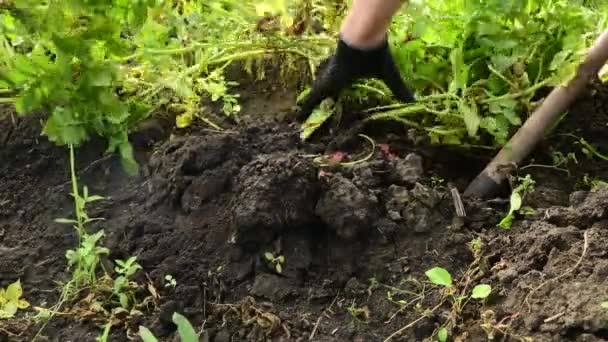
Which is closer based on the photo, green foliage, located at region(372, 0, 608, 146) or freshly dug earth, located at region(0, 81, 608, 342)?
freshly dug earth, located at region(0, 81, 608, 342)

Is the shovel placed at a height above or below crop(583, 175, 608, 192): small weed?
above

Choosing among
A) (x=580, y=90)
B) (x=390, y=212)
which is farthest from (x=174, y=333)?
(x=580, y=90)

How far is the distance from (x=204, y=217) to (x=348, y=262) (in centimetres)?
44

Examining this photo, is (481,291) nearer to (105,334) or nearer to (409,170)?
(409,170)

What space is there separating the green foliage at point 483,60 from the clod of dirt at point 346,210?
18.3 inches

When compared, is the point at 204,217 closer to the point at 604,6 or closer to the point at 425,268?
the point at 425,268

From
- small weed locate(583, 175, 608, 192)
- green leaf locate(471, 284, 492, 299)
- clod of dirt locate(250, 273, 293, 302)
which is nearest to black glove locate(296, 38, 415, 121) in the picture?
small weed locate(583, 175, 608, 192)

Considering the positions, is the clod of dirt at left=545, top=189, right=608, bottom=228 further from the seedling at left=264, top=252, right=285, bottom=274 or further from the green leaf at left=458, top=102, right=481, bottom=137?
the seedling at left=264, top=252, right=285, bottom=274

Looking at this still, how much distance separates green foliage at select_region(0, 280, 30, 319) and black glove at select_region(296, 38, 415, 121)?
3.60ft

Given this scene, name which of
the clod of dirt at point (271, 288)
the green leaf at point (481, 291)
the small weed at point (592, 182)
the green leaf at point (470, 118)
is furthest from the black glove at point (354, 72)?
the green leaf at point (481, 291)

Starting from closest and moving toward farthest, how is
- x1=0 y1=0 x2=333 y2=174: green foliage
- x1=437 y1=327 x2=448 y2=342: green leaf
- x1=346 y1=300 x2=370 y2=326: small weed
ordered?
x1=437 y1=327 x2=448 y2=342: green leaf < x1=346 y1=300 x2=370 y2=326: small weed < x1=0 y1=0 x2=333 y2=174: green foliage

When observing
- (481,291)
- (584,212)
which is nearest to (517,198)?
(584,212)

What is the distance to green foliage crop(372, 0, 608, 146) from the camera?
7.09 ft

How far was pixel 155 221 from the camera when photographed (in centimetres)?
197
